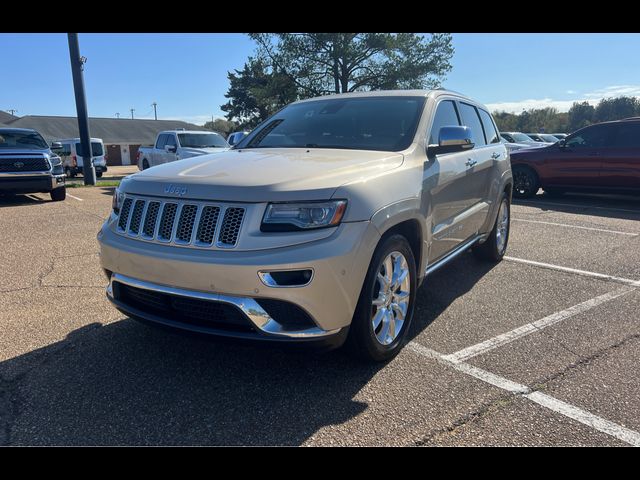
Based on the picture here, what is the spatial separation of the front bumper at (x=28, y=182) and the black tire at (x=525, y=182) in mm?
11165

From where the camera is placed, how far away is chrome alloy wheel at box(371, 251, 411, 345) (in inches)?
121

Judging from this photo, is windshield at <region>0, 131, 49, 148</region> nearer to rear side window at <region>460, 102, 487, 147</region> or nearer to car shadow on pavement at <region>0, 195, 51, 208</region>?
car shadow on pavement at <region>0, 195, 51, 208</region>

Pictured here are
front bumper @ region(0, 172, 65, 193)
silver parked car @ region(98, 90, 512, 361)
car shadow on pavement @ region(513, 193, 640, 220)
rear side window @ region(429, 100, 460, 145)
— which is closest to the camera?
silver parked car @ region(98, 90, 512, 361)

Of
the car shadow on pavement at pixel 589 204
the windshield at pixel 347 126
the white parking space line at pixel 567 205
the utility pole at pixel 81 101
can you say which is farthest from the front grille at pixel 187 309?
the utility pole at pixel 81 101

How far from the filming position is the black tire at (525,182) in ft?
39.2

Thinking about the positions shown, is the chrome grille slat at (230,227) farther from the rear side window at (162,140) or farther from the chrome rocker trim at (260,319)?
the rear side window at (162,140)

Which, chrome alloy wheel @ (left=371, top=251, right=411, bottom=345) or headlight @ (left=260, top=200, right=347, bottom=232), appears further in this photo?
chrome alloy wheel @ (left=371, top=251, right=411, bottom=345)

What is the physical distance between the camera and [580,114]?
80438mm

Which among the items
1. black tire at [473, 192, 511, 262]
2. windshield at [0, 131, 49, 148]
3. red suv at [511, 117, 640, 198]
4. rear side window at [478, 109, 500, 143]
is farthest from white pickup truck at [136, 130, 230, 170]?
black tire at [473, 192, 511, 262]

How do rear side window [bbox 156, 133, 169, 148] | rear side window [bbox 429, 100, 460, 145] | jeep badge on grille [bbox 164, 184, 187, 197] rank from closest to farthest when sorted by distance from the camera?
1. jeep badge on grille [bbox 164, 184, 187, 197]
2. rear side window [bbox 429, 100, 460, 145]
3. rear side window [bbox 156, 133, 169, 148]

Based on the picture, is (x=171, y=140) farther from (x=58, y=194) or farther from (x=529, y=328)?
(x=529, y=328)

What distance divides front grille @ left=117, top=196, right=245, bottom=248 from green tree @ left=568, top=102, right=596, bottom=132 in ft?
281

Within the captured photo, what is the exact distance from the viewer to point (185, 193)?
2838mm

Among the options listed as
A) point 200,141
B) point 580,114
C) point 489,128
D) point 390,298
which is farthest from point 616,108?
point 390,298
